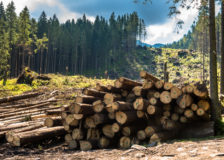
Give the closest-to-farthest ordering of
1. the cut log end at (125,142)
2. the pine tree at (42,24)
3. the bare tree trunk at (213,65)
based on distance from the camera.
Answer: the cut log end at (125,142) < the bare tree trunk at (213,65) < the pine tree at (42,24)

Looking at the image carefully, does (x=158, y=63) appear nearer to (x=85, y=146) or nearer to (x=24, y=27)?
(x=24, y=27)

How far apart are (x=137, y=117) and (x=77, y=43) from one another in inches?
2314

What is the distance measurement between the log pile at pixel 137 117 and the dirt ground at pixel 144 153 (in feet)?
2.31

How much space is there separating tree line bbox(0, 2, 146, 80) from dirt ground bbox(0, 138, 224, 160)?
43.4m

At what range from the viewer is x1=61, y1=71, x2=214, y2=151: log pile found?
5.95m

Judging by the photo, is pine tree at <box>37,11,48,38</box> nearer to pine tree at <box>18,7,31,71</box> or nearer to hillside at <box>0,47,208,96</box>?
hillside at <box>0,47,208,96</box>

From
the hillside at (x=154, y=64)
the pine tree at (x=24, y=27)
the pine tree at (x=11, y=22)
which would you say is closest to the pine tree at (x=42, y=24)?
the pine tree at (x=11, y=22)

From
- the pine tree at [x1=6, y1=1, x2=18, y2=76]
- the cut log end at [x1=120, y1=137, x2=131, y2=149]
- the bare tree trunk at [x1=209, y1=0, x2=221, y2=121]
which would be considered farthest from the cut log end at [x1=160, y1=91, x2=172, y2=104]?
the pine tree at [x1=6, y1=1, x2=18, y2=76]

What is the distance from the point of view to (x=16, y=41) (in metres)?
40.8

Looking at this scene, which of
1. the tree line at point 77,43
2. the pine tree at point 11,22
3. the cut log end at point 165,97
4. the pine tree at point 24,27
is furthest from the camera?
the tree line at point 77,43

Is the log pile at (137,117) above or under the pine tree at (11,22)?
under

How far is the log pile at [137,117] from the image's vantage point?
5.95 m

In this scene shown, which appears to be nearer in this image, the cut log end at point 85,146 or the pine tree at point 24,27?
the cut log end at point 85,146

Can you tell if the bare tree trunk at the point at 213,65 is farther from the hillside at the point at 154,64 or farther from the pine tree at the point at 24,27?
the hillside at the point at 154,64
